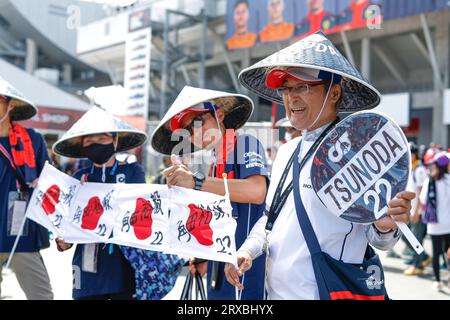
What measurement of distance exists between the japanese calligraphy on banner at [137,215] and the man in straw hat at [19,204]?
5.5 inches

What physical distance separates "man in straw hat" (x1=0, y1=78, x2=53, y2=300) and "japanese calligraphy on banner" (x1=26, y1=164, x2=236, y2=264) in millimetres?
139

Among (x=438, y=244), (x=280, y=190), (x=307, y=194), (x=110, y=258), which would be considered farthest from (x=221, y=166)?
(x=438, y=244)

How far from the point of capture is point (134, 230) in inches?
123

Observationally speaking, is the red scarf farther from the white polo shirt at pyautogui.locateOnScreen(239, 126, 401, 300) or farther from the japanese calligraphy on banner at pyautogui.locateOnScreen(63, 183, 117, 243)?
the white polo shirt at pyautogui.locateOnScreen(239, 126, 401, 300)

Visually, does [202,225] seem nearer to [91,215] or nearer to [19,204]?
[91,215]

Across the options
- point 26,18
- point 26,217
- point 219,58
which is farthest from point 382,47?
point 26,18

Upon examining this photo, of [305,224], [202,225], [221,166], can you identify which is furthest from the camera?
[221,166]

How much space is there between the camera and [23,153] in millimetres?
3748

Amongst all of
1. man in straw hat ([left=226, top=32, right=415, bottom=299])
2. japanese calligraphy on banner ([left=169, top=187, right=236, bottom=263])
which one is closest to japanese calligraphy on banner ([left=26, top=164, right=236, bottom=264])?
japanese calligraphy on banner ([left=169, top=187, right=236, bottom=263])

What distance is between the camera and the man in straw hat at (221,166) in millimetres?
2469

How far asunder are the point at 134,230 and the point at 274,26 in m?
20.2

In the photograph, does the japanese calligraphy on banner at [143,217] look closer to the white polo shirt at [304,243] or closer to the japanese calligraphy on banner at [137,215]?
the japanese calligraphy on banner at [137,215]

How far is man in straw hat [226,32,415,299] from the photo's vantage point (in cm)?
185

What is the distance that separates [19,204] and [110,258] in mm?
879
